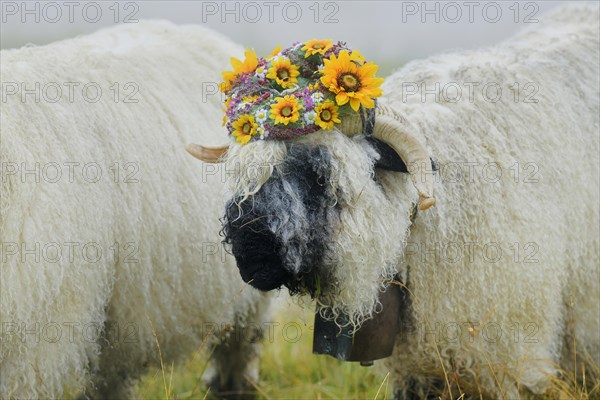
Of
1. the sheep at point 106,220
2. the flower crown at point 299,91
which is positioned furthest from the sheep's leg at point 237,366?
the flower crown at point 299,91

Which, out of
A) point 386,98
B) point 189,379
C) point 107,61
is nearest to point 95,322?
point 107,61

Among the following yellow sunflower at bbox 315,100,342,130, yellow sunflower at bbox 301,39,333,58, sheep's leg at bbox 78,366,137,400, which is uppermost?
yellow sunflower at bbox 301,39,333,58

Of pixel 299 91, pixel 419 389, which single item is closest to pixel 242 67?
pixel 299 91

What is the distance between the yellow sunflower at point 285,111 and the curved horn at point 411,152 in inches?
16.1

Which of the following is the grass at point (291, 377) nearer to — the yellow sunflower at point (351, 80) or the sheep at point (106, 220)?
the sheep at point (106, 220)

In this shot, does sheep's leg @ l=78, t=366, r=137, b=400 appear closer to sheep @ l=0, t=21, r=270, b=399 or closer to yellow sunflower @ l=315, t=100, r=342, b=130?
sheep @ l=0, t=21, r=270, b=399

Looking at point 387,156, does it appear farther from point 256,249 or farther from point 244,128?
point 256,249

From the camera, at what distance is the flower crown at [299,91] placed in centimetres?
353

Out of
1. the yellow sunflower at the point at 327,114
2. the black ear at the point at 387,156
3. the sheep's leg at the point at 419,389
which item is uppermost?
the yellow sunflower at the point at 327,114

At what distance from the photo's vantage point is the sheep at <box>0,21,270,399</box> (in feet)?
12.6

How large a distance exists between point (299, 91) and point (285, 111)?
0.55 ft

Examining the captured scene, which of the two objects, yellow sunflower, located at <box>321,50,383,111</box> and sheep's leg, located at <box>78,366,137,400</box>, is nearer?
yellow sunflower, located at <box>321,50,383,111</box>

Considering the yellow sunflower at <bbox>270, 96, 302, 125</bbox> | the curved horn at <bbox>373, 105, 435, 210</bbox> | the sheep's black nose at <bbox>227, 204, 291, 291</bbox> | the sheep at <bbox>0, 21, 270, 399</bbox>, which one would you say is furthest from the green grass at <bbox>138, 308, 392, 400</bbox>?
the yellow sunflower at <bbox>270, 96, 302, 125</bbox>

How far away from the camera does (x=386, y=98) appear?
4438mm
